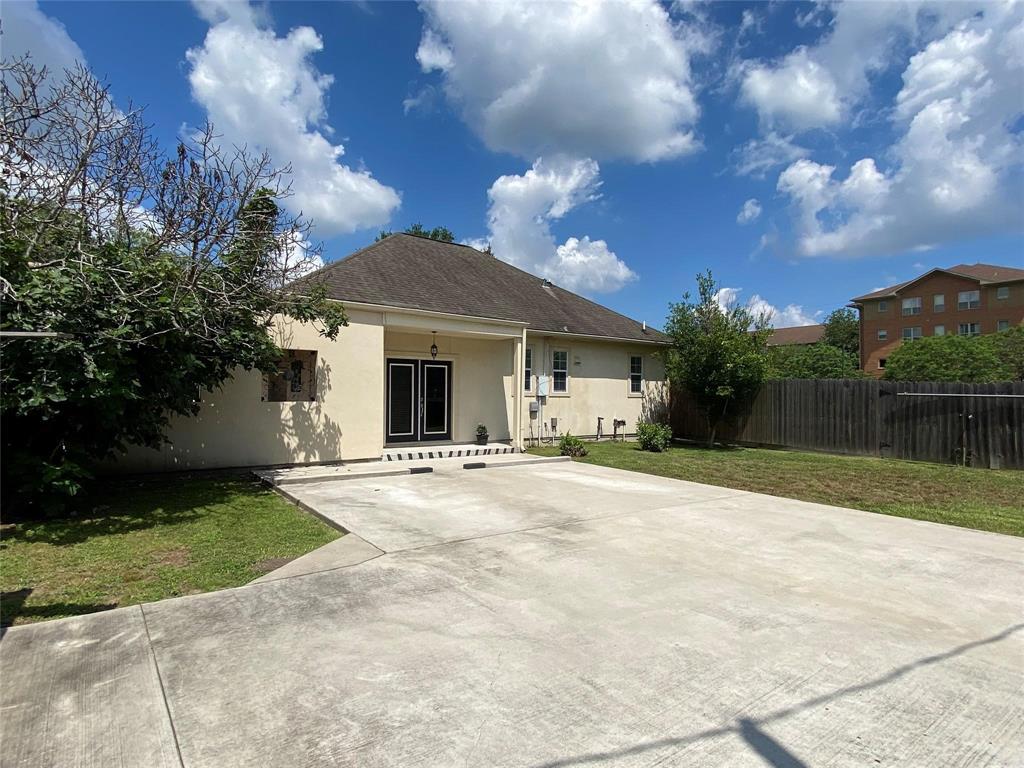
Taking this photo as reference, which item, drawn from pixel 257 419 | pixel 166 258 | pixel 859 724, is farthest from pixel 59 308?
pixel 859 724

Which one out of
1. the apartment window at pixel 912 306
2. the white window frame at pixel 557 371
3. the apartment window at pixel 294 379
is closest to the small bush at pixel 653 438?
the white window frame at pixel 557 371

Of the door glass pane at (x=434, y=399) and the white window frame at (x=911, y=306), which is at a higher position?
the white window frame at (x=911, y=306)

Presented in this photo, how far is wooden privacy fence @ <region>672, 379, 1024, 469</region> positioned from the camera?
481 inches

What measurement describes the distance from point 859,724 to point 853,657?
78 centimetres

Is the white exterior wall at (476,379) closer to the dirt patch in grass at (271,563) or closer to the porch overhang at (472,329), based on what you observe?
the porch overhang at (472,329)

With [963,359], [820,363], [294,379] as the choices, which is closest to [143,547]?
A: [294,379]

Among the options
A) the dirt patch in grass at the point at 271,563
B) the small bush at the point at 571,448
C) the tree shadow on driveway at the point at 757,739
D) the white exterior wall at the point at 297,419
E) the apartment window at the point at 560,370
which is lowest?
the tree shadow on driveway at the point at 757,739

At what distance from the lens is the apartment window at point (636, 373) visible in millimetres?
18055

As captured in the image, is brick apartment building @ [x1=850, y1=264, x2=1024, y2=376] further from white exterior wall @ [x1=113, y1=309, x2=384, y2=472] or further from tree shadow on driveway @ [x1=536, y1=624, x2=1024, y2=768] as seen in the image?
tree shadow on driveway @ [x1=536, y1=624, x2=1024, y2=768]

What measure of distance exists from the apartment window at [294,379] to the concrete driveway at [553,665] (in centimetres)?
637

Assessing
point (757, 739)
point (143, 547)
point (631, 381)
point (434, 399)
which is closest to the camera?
point (757, 739)

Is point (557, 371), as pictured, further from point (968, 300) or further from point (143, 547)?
point (968, 300)

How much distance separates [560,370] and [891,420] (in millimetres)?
8733

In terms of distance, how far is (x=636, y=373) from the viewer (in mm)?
18188
